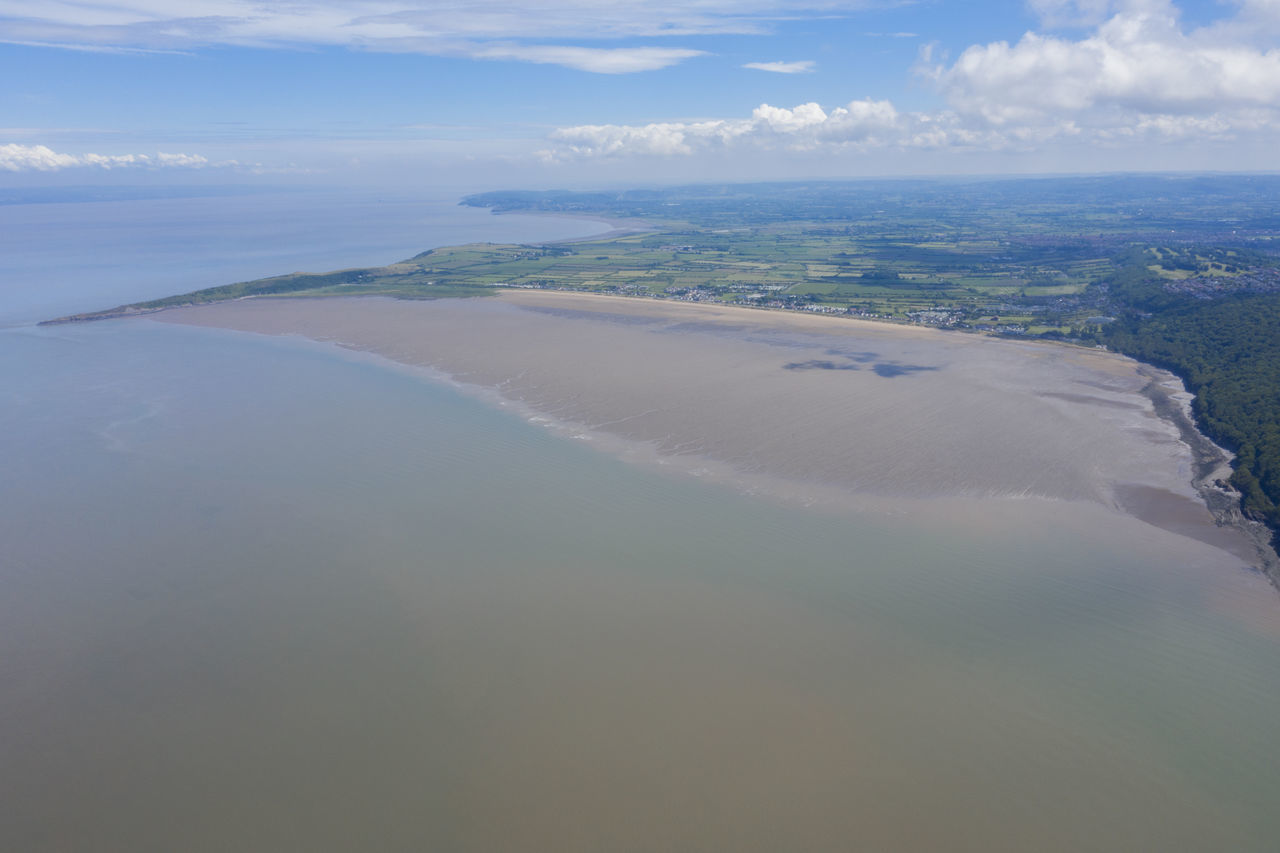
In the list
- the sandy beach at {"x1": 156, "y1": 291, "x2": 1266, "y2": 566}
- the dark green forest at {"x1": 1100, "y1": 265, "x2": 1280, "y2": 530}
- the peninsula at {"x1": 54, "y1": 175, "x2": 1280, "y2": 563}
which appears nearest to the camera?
the dark green forest at {"x1": 1100, "y1": 265, "x2": 1280, "y2": 530}

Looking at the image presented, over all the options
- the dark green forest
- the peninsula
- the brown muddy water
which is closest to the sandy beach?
the brown muddy water

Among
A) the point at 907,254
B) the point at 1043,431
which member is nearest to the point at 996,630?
the point at 1043,431

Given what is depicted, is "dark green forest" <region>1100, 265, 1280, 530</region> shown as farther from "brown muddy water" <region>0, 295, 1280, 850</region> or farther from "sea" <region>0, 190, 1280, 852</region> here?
"sea" <region>0, 190, 1280, 852</region>

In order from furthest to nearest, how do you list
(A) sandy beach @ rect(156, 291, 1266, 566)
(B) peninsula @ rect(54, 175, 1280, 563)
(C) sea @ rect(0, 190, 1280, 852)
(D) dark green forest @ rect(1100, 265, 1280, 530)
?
(B) peninsula @ rect(54, 175, 1280, 563) < (A) sandy beach @ rect(156, 291, 1266, 566) < (D) dark green forest @ rect(1100, 265, 1280, 530) < (C) sea @ rect(0, 190, 1280, 852)

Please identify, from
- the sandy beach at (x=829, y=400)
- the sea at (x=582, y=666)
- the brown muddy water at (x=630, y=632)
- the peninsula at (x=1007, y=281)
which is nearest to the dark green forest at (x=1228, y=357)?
the peninsula at (x=1007, y=281)

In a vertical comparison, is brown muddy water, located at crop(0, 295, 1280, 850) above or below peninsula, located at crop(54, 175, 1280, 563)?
below

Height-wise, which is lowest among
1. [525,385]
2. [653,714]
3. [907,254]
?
[653,714]

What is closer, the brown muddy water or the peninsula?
the brown muddy water

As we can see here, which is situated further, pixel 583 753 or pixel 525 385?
pixel 525 385

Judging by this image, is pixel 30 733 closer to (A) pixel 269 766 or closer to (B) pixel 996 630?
(A) pixel 269 766
